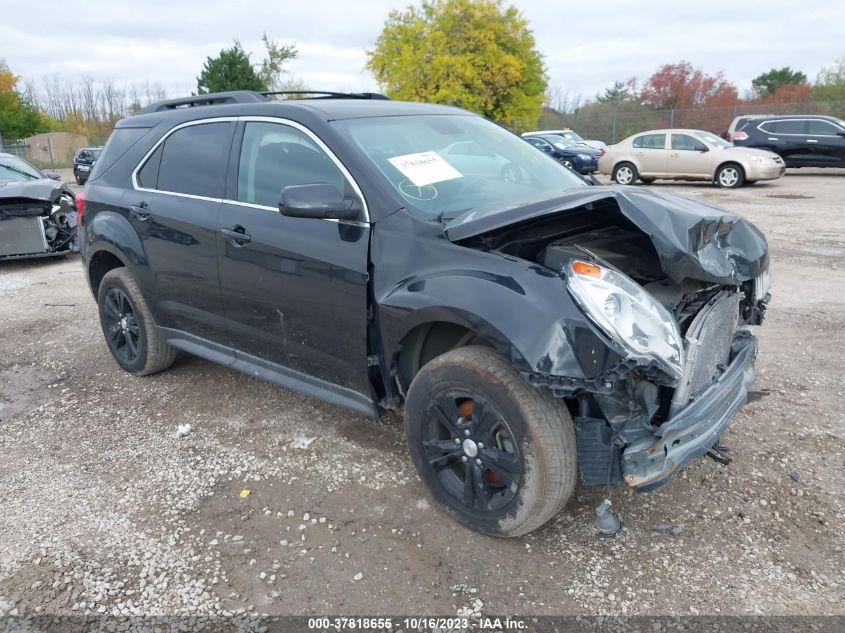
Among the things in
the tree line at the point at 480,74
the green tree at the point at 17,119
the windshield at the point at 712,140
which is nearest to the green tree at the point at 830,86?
the tree line at the point at 480,74

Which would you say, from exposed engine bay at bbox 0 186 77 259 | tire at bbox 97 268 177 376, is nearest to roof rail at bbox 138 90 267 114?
tire at bbox 97 268 177 376

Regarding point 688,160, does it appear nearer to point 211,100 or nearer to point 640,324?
point 211,100

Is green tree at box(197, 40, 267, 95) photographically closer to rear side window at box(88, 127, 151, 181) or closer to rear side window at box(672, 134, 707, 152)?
rear side window at box(672, 134, 707, 152)

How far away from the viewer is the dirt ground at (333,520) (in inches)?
102

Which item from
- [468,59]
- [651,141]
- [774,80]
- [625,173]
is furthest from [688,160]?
[774,80]

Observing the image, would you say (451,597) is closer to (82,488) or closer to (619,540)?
(619,540)

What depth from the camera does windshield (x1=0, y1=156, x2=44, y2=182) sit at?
9.05m

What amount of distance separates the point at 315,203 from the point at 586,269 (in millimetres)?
1234

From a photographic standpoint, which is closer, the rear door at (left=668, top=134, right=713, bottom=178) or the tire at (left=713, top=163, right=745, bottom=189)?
the tire at (left=713, top=163, right=745, bottom=189)

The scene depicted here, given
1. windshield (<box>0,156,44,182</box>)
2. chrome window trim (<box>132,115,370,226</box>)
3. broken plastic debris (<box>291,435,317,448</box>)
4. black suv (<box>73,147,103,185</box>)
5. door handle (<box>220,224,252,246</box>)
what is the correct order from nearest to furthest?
chrome window trim (<box>132,115,370,226</box>)
door handle (<box>220,224,252,246</box>)
broken plastic debris (<box>291,435,317,448</box>)
windshield (<box>0,156,44,182</box>)
black suv (<box>73,147,103,185</box>)

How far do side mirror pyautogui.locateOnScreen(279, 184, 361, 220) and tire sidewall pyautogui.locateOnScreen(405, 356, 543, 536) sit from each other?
0.84 m

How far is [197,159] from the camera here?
3.99 m

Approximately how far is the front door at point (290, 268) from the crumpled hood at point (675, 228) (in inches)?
24.2

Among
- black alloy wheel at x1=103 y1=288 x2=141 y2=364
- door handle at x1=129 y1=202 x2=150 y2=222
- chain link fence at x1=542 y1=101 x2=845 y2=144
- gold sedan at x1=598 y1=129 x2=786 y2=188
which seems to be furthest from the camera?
chain link fence at x1=542 y1=101 x2=845 y2=144
